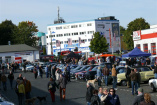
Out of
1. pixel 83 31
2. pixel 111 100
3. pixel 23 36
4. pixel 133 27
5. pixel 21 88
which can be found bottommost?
pixel 21 88

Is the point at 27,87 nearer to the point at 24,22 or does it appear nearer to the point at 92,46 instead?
the point at 92,46

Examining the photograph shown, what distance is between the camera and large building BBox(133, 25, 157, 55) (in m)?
60.3

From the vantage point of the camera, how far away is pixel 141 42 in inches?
2539

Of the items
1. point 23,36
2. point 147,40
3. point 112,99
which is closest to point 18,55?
point 147,40

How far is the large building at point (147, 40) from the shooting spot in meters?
60.3

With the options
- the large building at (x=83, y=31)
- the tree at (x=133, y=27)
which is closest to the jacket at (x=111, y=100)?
the tree at (x=133, y=27)

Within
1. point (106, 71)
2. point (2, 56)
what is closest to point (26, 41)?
point (2, 56)

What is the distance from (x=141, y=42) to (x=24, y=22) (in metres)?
62.7

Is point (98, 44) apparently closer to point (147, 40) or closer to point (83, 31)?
point (147, 40)

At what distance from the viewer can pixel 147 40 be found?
62.2m

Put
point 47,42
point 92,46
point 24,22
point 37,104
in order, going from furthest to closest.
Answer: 1. point 47,42
2. point 24,22
3. point 92,46
4. point 37,104

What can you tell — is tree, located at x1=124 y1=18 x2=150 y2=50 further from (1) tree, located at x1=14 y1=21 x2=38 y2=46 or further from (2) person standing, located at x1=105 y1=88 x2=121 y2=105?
(2) person standing, located at x1=105 y1=88 x2=121 y2=105

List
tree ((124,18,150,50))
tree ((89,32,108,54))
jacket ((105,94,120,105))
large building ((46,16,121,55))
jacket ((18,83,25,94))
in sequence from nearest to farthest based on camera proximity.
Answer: jacket ((105,94,120,105))
jacket ((18,83,25,94))
tree ((89,32,108,54))
tree ((124,18,150,50))
large building ((46,16,121,55))

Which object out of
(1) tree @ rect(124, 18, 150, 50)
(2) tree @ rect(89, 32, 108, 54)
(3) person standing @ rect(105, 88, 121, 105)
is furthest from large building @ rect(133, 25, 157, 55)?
(3) person standing @ rect(105, 88, 121, 105)
